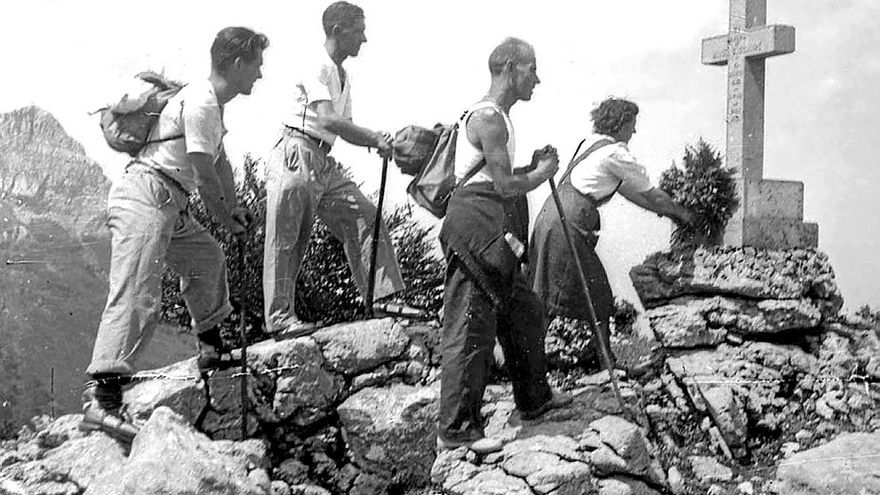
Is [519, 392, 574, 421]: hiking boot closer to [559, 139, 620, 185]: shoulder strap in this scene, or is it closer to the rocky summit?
the rocky summit

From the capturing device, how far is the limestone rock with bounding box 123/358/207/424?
22.5 ft

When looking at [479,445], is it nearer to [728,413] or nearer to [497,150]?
[497,150]

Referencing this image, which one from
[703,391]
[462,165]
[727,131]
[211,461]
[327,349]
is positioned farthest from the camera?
[727,131]

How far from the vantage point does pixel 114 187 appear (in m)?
6.91

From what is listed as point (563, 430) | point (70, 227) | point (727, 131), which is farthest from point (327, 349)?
point (727, 131)

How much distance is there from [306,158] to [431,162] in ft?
2.78

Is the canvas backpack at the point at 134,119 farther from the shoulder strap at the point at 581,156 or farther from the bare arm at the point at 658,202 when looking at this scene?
the bare arm at the point at 658,202

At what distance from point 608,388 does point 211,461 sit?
2371 millimetres

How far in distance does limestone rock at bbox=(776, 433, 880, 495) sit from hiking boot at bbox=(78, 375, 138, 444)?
3615 millimetres

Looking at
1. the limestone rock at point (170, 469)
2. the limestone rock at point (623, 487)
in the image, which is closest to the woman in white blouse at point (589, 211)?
the limestone rock at point (623, 487)

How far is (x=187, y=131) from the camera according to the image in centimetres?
667

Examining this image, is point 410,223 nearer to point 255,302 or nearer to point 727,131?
point 255,302

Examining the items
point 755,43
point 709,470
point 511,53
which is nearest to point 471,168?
point 511,53

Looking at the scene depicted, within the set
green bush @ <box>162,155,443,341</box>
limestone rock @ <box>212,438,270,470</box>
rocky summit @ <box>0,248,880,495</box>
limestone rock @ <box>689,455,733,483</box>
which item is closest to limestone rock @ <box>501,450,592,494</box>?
rocky summit @ <box>0,248,880,495</box>
